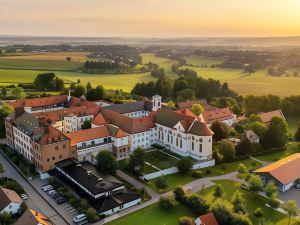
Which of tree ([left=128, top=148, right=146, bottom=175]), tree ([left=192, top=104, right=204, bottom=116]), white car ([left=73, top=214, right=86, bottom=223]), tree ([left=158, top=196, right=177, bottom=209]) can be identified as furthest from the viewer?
tree ([left=192, top=104, right=204, bottom=116])

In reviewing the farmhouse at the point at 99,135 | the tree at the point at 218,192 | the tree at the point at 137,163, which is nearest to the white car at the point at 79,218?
the farmhouse at the point at 99,135

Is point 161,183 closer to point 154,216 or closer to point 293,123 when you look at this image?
point 154,216

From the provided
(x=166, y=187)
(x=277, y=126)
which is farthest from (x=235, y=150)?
(x=166, y=187)

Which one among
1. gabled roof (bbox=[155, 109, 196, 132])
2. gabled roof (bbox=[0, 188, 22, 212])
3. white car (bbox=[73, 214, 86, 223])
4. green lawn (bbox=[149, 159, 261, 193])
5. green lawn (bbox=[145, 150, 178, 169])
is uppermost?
gabled roof (bbox=[155, 109, 196, 132])

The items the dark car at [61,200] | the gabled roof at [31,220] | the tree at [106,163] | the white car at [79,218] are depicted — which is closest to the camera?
the gabled roof at [31,220]

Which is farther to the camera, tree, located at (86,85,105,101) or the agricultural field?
the agricultural field

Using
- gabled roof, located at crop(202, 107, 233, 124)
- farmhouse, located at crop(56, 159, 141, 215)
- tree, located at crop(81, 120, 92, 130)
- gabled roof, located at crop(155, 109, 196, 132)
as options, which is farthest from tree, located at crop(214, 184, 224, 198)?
tree, located at crop(81, 120, 92, 130)

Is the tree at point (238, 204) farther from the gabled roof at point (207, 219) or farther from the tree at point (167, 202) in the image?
the tree at point (167, 202)

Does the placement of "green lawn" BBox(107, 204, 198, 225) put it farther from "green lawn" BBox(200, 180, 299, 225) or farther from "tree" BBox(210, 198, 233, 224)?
"green lawn" BBox(200, 180, 299, 225)
